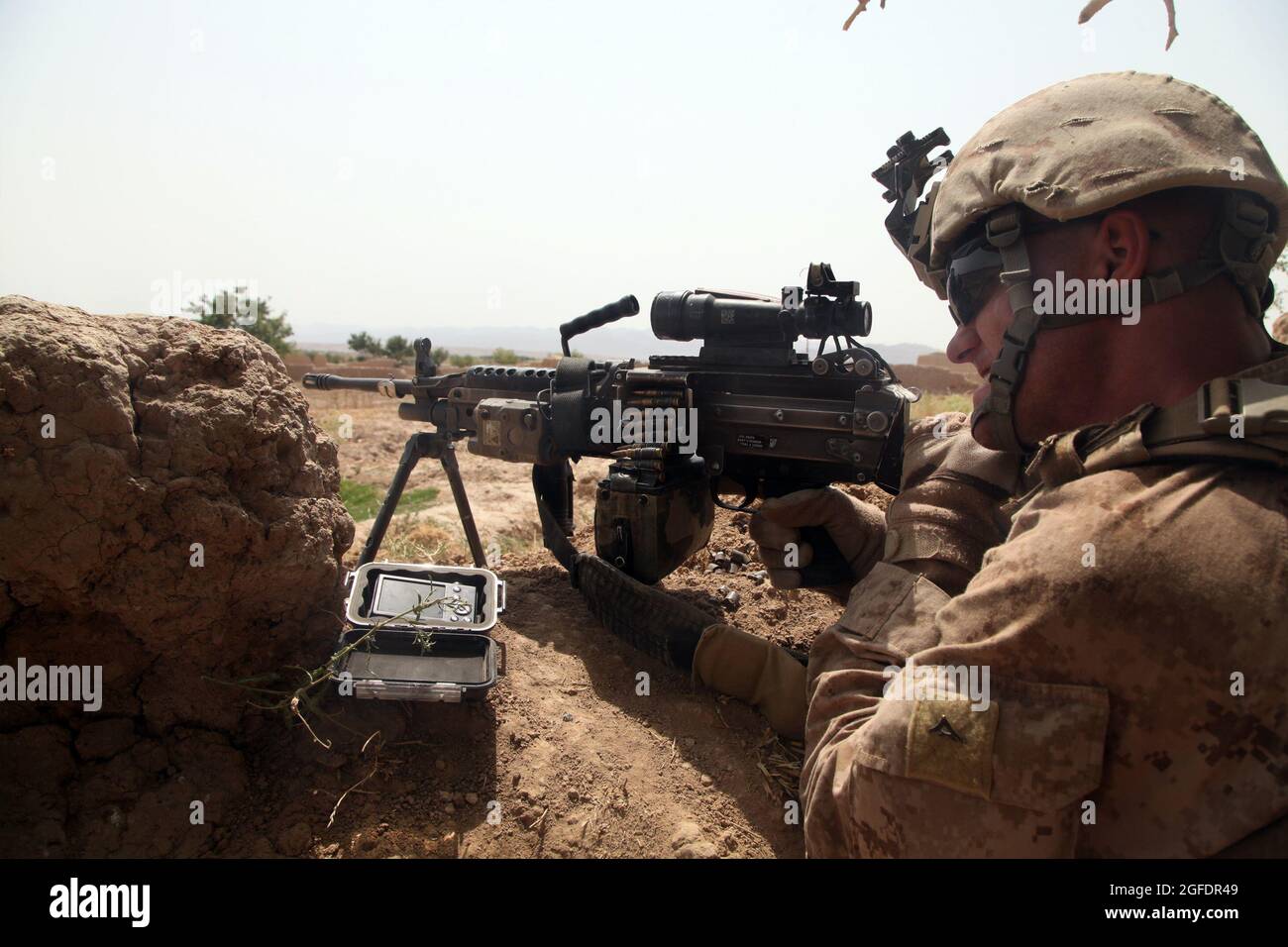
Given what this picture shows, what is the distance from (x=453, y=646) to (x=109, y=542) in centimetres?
123

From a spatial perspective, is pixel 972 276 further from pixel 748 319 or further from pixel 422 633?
pixel 422 633

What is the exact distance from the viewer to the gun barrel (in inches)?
223

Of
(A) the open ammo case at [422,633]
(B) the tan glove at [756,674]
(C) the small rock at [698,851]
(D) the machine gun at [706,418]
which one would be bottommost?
(C) the small rock at [698,851]

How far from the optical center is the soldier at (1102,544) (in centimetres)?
157

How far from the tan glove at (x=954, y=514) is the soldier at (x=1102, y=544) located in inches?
6.6

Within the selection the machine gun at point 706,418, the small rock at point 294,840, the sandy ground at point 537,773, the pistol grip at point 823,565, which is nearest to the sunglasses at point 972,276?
the machine gun at point 706,418

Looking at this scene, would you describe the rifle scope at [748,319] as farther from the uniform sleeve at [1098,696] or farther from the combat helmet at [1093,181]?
the uniform sleeve at [1098,696]

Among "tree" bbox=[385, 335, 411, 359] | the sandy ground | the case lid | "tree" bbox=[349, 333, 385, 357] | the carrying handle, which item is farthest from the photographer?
"tree" bbox=[349, 333, 385, 357]

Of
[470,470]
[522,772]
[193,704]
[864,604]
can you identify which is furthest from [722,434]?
[470,470]

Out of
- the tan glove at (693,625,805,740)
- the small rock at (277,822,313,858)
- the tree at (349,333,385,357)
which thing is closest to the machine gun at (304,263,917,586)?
the tan glove at (693,625,805,740)

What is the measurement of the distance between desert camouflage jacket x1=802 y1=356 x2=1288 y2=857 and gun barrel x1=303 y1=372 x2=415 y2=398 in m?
4.57

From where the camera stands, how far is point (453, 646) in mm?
3066

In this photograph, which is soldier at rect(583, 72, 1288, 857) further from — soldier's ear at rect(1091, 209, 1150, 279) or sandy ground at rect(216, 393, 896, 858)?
sandy ground at rect(216, 393, 896, 858)
